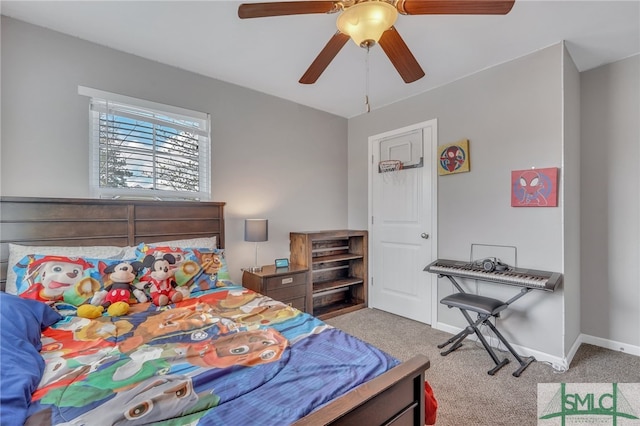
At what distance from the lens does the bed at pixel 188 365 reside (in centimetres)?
88

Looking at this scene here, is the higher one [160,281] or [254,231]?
[254,231]

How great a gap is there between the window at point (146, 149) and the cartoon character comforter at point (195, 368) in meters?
1.21

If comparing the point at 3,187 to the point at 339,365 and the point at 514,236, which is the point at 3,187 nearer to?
the point at 339,365

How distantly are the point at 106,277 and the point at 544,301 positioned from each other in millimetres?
3258

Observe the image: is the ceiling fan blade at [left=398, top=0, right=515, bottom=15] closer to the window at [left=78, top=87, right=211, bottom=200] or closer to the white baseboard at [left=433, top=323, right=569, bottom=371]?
the window at [left=78, top=87, right=211, bottom=200]

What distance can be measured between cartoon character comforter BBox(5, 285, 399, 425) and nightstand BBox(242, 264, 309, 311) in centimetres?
107

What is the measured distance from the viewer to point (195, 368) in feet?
3.69

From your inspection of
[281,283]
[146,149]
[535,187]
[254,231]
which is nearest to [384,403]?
[281,283]

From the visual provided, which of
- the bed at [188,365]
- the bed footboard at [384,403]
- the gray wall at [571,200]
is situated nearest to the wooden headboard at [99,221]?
the bed at [188,365]

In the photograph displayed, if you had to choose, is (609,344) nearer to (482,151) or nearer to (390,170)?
(482,151)

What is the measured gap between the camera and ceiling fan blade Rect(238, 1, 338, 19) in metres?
1.39

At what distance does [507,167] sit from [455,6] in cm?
176

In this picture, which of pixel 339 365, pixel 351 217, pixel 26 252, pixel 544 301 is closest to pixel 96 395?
pixel 339 365

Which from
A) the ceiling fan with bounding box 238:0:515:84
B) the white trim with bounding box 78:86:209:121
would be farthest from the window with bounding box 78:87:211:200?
the ceiling fan with bounding box 238:0:515:84
